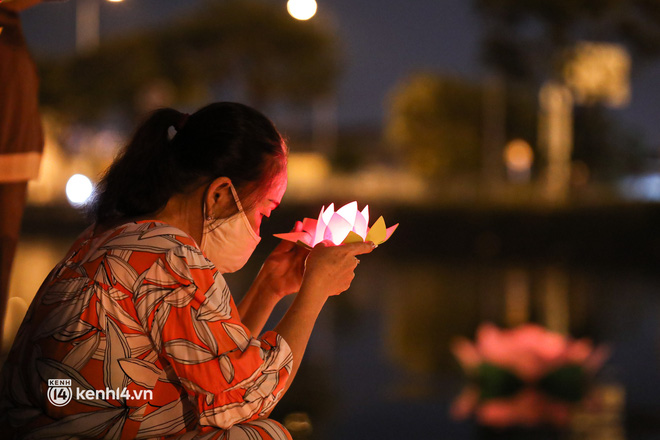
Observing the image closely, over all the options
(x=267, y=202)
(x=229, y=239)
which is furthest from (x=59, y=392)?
(x=267, y=202)

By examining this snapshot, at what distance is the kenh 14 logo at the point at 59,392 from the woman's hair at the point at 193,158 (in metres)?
0.40

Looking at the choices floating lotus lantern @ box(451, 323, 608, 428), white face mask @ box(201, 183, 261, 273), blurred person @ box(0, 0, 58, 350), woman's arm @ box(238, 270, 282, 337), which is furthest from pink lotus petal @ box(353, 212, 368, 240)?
floating lotus lantern @ box(451, 323, 608, 428)

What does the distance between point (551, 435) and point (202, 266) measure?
3601 millimetres

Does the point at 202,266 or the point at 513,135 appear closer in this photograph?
the point at 202,266

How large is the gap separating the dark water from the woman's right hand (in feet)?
8.97

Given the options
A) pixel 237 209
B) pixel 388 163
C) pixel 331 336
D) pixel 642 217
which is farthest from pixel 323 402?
pixel 388 163

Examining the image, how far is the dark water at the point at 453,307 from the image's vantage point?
5305 mm

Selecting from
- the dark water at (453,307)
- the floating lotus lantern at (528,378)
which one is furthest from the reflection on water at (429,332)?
the floating lotus lantern at (528,378)

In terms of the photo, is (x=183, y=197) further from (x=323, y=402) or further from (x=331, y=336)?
(x=331, y=336)

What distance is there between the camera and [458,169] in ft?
121

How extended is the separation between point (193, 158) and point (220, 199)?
109 millimetres

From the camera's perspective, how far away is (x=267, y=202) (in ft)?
5.95

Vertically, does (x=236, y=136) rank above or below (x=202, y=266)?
above

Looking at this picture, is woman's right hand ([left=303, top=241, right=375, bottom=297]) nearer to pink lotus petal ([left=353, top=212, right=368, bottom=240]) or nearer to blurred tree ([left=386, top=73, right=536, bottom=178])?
pink lotus petal ([left=353, top=212, right=368, bottom=240])
